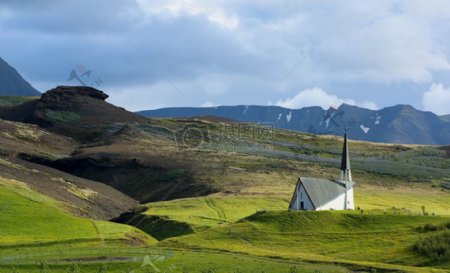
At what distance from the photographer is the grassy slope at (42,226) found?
9150 cm

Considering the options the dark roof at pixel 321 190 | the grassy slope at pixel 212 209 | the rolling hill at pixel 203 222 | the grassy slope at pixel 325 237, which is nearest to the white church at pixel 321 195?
the dark roof at pixel 321 190

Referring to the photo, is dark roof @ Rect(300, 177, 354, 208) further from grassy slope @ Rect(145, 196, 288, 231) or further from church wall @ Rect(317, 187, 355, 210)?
grassy slope @ Rect(145, 196, 288, 231)

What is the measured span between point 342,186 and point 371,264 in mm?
41298

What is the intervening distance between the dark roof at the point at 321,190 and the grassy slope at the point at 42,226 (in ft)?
81.9

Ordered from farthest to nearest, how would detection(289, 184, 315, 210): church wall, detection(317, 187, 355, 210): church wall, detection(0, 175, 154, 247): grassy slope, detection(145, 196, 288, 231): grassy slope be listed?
detection(145, 196, 288, 231): grassy slope
detection(317, 187, 355, 210): church wall
detection(289, 184, 315, 210): church wall
detection(0, 175, 154, 247): grassy slope

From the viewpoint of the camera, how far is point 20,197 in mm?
A: 117250

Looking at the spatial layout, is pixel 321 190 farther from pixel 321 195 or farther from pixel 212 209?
pixel 212 209

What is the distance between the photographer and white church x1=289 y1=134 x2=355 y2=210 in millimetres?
106812

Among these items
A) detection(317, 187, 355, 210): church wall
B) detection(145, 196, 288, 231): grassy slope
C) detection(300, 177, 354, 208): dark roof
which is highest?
detection(300, 177, 354, 208): dark roof

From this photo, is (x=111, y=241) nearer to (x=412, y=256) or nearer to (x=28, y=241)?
(x=28, y=241)

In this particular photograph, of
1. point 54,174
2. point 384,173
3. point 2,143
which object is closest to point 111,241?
point 54,174

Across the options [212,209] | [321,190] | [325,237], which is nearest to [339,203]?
[321,190]

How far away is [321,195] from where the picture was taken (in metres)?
108

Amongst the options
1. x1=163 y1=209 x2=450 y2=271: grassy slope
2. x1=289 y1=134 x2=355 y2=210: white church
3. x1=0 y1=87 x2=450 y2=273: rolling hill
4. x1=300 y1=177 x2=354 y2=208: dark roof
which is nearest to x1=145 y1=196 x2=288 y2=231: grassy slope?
x1=0 y1=87 x2=450 y2=273: rolling hill
